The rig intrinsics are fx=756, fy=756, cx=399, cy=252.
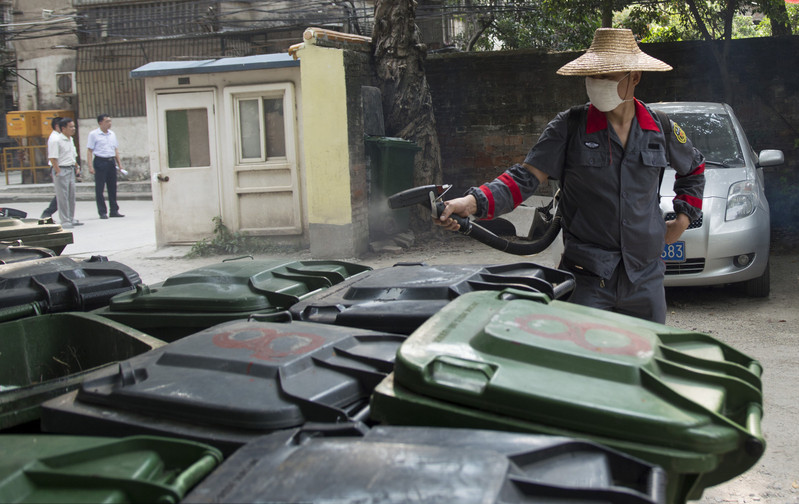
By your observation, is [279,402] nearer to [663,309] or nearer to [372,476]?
[372,476]

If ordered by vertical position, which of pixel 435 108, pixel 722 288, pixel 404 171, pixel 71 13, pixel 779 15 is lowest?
pixel 722 288

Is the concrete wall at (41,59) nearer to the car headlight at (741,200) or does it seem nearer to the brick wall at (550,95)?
the brick wall at (550,95)

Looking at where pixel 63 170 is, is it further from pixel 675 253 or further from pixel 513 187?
pixel 513 187

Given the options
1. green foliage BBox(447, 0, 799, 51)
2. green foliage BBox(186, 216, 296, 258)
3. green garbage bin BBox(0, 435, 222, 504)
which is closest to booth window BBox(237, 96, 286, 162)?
green foliage BBox(186, 216, 296, 258)

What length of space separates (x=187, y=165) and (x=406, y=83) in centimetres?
306

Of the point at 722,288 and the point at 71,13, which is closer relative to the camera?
the point at 722,288

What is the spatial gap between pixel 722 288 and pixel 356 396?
5.89 m

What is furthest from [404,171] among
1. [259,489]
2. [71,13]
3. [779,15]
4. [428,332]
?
[71,13]

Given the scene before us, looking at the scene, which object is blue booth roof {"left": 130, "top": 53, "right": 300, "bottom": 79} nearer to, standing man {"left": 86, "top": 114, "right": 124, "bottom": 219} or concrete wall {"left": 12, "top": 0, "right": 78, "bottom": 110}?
standing man {"left": 86, "top": 114, "right": 124, "bottom": 219}

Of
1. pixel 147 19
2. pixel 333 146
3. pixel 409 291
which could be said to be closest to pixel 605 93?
pixel 409 291

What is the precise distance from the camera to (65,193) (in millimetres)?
12586

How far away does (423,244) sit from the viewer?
977 centimetres

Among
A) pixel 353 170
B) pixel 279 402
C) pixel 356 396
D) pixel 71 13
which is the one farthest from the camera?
pixel 71 13

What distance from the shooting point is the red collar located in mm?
3189
